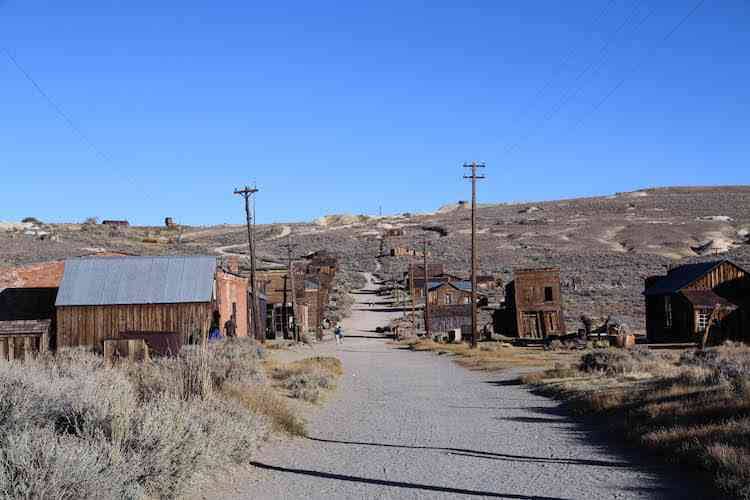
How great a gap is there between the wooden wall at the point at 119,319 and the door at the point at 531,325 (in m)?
22.9

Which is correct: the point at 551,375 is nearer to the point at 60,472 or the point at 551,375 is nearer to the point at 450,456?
the point at 450,456

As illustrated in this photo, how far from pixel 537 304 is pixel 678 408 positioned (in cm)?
3788

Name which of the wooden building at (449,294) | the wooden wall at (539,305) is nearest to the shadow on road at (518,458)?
the wooden wall at (539,305)

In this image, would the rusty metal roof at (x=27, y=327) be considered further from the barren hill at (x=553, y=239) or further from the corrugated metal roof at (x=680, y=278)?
the barren hill at (x=553, y=239)

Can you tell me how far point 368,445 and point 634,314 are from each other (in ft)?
161

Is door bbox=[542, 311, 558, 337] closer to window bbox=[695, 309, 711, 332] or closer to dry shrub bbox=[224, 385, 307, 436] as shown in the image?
window bbox=[695, 309, 711, 332]

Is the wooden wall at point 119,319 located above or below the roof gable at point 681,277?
below

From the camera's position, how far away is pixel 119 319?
32.8m

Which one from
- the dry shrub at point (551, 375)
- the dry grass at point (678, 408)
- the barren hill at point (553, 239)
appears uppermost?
the barren hill at point (553, 239)

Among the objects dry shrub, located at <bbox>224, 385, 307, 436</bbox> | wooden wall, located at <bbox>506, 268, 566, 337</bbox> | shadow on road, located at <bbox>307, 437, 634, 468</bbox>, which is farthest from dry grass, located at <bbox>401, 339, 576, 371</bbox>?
shadow on road, located at <bbox>307, 437, 634, 468</bbox>

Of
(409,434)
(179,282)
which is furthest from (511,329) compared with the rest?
(409,434)

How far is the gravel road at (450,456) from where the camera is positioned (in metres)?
8.59

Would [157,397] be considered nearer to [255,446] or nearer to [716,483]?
[255,446]

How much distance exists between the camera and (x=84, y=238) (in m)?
96.1
